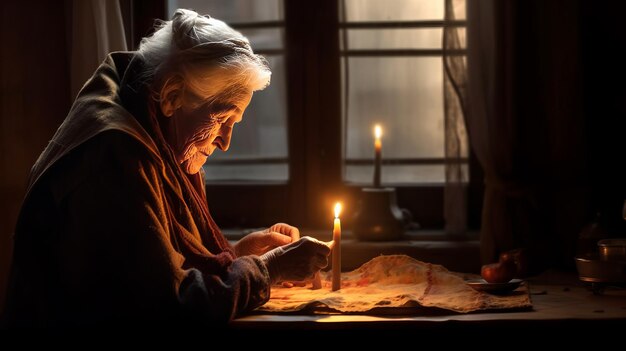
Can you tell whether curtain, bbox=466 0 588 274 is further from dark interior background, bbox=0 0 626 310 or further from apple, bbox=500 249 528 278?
apple, bbox=500 249 528 278

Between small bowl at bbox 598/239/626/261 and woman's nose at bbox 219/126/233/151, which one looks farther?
small bowl at bbox 598/239/626/261

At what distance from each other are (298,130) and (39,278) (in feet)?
5.54

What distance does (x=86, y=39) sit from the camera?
3178 mm

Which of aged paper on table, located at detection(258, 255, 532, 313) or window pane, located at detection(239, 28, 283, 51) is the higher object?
window pane, located at detection(239, 28, 283, 51)

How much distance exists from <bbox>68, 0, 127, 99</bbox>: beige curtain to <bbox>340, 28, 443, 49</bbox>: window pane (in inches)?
38.1

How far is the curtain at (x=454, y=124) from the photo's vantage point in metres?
3.29

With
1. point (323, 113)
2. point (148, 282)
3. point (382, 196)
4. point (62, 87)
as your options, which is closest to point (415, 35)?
point (323, 113)

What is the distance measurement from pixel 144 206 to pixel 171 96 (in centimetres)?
42

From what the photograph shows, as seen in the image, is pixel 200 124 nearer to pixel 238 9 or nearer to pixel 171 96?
pixel 171 96

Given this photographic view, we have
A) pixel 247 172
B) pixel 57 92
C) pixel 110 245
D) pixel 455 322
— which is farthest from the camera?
pixel 247 172

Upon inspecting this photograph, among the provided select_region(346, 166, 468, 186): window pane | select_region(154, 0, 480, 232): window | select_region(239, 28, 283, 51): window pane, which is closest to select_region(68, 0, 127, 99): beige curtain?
select_region(154, 0, 480, 232): window

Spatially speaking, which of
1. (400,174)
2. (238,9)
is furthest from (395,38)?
(238,9)

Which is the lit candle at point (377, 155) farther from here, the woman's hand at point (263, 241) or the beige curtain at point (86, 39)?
the beige curtain at point (86, 39)

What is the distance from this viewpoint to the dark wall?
315cm
